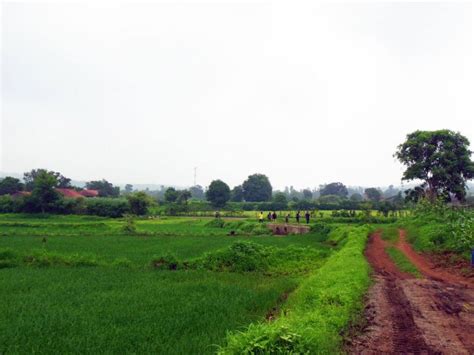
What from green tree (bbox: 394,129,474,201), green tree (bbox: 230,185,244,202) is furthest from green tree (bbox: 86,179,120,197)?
green tree (bbox: 394,129,474,201)

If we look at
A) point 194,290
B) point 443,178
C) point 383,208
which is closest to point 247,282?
point 194,290

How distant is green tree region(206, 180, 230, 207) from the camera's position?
270 ft

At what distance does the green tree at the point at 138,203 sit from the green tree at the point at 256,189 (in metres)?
49.6

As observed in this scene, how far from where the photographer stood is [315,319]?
8.20 m

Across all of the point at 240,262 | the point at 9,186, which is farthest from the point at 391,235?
the point at 9,186

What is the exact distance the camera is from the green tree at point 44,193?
54.9 meters

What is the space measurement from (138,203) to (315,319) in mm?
52834

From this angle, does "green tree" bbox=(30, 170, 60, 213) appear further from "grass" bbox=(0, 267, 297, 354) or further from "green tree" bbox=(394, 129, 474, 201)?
"green tree" bbox=(394, 129, 474, 201)

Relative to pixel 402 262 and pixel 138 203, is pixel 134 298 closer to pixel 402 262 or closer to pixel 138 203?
pixel 402 262

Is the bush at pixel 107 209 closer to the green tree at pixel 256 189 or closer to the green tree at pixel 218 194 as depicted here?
the green tree at pixel 218 194

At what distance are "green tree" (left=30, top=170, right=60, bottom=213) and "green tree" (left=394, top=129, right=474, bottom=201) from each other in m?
49.4

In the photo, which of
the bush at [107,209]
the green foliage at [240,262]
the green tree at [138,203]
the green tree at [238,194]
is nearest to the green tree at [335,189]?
the green tree at [238,194]

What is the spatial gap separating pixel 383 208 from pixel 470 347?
50570 millimetres

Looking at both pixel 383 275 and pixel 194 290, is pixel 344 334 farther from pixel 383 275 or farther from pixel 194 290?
pixel 383 275
